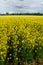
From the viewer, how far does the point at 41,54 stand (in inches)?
461

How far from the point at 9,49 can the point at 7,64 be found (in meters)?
0.77

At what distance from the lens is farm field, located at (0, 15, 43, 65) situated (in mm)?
10848

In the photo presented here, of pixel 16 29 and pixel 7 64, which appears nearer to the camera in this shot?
pixel 7 64

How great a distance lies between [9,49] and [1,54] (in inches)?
37.9

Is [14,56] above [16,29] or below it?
below

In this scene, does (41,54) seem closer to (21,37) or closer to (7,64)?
(21,37)

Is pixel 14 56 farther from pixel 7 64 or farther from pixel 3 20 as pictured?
pixel 3 20

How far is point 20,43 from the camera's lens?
1148 cm

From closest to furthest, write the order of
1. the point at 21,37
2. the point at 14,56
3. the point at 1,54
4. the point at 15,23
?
the point at 1,54 → the point at 14,56 → the point at 21,37 → the point at 15,23

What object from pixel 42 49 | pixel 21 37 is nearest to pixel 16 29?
pixel 21 37

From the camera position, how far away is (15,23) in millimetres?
12438

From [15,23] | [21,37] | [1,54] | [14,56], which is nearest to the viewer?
[1,54]

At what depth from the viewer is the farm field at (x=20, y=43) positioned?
10848 millimetres

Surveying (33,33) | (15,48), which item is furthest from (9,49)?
(33,33)
